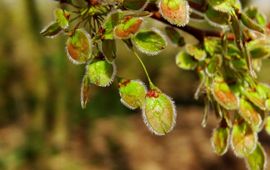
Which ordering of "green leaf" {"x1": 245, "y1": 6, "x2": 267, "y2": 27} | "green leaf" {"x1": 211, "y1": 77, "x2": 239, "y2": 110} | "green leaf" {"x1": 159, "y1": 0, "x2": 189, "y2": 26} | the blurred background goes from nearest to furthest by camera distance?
"green leaf" {"x1": 159, "y1": 0, "x2": 189, "y2": 26}
"green leaf" {"x1": 211, "y1": 77, "x2": 239, "y2": 110}
"green leaf" {"x1": 245, "y1": 6, "x2": 267, "y2": 27}
the blurred background

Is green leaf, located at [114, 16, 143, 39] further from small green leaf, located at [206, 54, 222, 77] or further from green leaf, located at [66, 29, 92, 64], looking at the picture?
small green leaf, located at [206, 54, 222, 77]

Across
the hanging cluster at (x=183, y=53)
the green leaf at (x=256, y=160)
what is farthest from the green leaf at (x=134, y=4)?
the green leaf at (x=256, y=160)

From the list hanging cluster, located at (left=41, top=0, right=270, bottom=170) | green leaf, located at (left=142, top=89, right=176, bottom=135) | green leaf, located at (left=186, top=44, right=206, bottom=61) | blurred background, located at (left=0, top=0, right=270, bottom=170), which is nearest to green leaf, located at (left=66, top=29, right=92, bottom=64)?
A: hanging cluster, located at (left=41, top=0, right=270, bottom=170)

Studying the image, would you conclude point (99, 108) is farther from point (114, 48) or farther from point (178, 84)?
point (114, 48)

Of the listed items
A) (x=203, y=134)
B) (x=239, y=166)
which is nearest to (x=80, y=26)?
(x=239, y=166)

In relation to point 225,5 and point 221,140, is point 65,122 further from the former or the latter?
point 225,5
